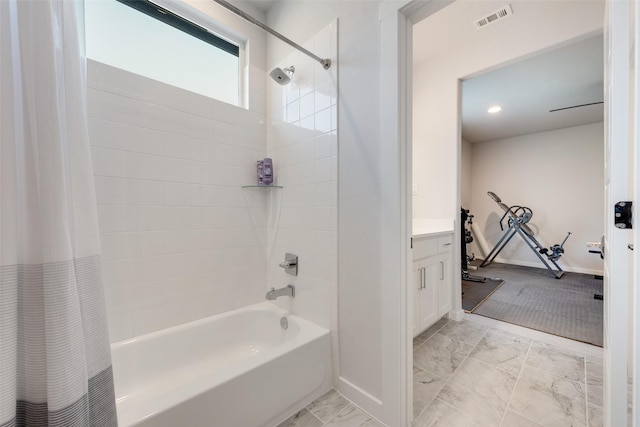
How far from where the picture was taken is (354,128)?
135cm

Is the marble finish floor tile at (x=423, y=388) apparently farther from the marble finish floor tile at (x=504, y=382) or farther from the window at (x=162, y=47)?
the window at (x=162, y=47)

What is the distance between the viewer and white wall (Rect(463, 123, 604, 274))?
3.98 m

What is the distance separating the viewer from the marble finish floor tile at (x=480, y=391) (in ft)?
4.27

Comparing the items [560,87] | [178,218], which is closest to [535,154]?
[560,87]

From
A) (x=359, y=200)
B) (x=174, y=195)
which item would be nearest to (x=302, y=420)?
(x=359, y=200)

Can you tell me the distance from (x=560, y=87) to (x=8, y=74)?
4.35 metres

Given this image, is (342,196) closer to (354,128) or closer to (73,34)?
(354,128)

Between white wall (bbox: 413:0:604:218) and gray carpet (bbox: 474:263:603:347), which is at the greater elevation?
white wall (bbox: 413:0:604:218)

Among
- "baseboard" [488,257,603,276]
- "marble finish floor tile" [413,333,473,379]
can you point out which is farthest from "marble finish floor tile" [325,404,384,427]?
"baseboard" [488,257,603,276]

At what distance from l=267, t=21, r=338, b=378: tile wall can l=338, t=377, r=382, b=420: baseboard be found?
14 cm

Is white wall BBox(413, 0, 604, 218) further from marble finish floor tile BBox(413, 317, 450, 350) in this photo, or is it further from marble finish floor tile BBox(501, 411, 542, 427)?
marble finish floor tile BBox(501, 411, 542, 427)

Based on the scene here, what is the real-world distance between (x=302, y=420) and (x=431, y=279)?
1330 millimetres

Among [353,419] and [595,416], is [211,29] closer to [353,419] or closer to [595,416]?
[353,419]

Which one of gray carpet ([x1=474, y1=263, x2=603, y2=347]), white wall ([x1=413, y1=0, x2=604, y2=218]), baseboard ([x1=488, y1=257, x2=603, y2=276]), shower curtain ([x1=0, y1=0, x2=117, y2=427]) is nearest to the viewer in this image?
shower curtain ([x1=0, y1=0, x2=117, y2=427])
